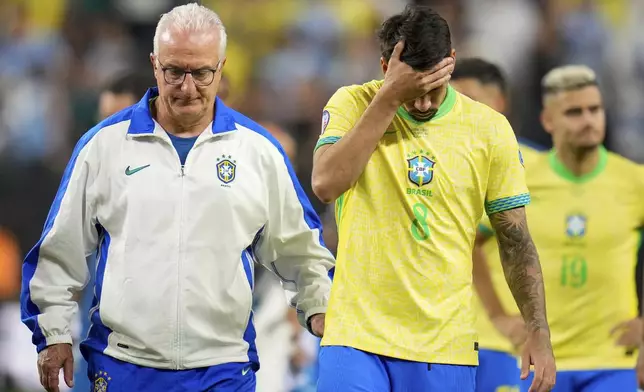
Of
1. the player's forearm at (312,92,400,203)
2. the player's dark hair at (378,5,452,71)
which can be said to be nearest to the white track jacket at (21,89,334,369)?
the player's forearm at (312,92,400,203)

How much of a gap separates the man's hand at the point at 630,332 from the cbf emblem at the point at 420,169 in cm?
283

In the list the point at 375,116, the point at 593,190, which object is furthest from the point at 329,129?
the point at 593,190

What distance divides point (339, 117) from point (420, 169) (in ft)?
1.32

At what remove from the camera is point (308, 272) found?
20.1 feet

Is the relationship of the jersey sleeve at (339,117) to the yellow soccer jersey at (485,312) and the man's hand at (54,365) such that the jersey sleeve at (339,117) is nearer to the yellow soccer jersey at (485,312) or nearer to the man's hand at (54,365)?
the man's hand at (54,365)

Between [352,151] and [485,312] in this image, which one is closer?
[352,151]

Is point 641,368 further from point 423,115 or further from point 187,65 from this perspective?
point 187,65

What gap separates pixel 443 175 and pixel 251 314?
1.15 meters

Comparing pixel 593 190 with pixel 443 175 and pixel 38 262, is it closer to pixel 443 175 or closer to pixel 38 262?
pixel 443 175

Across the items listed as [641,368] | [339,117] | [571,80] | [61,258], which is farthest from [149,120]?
[571,80]

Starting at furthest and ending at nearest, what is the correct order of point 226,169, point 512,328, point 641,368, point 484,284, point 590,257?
point 590,257 < point 484,284 < point 512,328 < point 641,368 < point 226,169

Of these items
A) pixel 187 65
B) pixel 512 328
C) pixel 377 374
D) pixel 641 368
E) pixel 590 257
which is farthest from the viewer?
pixel 590 257

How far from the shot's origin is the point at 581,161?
8.36 m

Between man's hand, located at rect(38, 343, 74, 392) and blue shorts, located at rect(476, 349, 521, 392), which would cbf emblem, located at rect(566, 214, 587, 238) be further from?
man's hand, located at rect(38, 343, 74, 392)
